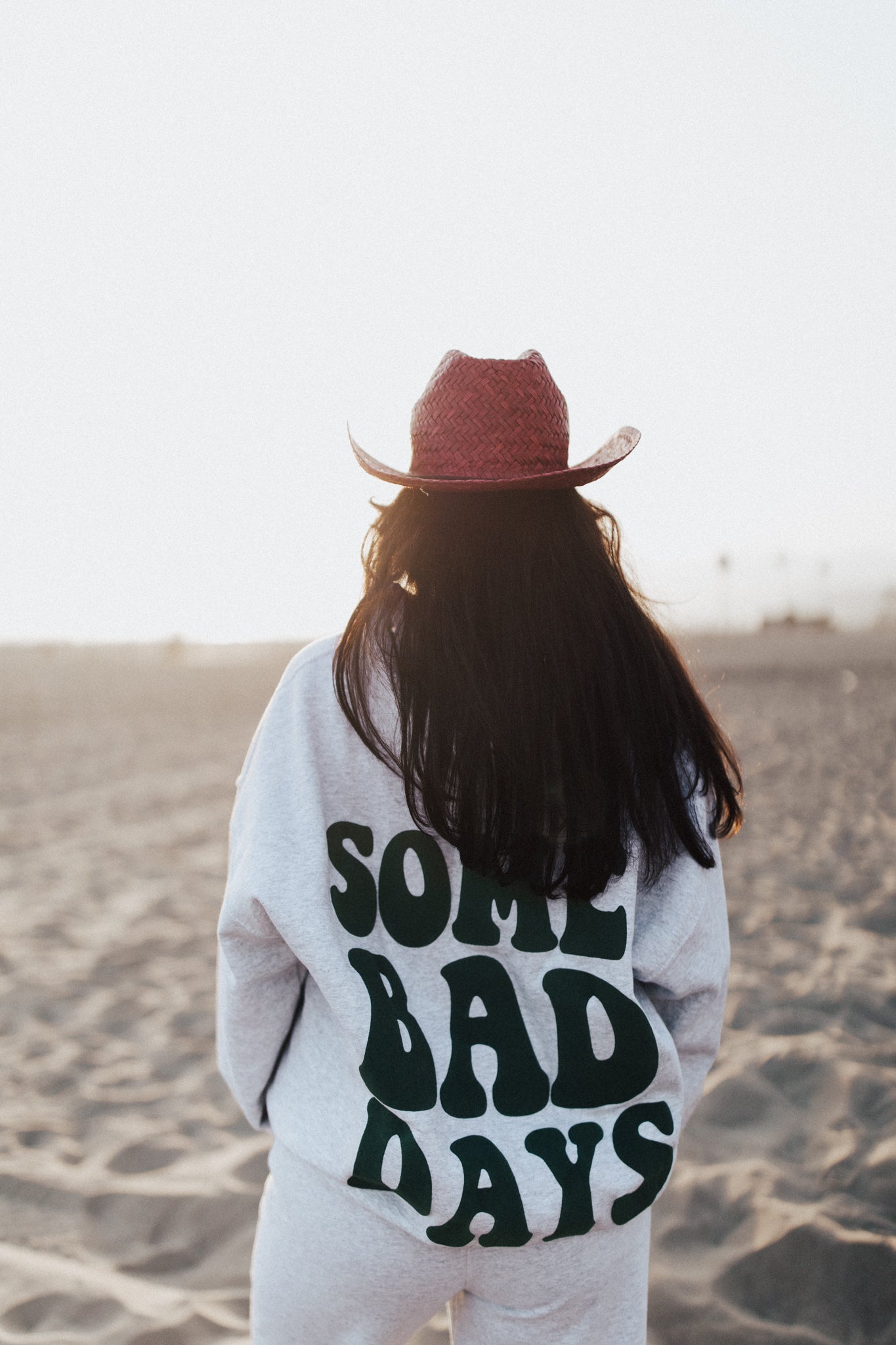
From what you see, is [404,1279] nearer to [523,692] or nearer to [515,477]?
[523,692]

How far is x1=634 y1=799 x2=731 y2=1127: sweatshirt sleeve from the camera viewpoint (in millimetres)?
1142

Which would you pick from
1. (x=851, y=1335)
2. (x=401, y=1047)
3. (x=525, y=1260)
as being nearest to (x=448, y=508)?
(x=401, y=1047)

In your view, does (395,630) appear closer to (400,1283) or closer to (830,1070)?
(400,1283)

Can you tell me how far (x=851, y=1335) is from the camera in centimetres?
187

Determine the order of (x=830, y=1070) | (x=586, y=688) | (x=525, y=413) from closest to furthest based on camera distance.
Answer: (x=586, y=688) < (x=525, y=413) < (x=830, y=1070)

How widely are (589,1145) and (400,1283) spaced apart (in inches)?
11.7

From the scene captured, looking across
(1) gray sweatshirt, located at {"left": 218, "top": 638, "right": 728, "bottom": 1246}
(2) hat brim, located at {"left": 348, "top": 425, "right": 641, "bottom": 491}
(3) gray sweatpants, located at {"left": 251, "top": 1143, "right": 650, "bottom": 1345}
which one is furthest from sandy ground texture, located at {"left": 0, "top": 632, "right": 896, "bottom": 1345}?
(3) gray sweatpants, located at {"left": 251, "top": 1143, "right": 650, "bottom": 1345}

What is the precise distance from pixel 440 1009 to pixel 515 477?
67 cm

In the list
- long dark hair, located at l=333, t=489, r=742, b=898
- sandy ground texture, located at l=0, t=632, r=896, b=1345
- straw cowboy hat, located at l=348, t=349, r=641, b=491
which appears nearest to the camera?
long dark hair, located at l=333, t=489, r=742, b=898

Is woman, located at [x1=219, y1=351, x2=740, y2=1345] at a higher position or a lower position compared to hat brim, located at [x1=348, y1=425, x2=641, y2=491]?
lower

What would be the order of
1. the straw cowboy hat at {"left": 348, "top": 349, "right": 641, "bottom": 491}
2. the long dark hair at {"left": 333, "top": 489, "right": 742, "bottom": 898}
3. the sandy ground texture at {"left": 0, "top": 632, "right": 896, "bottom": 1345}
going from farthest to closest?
1. the sandy ground texture at {"left": 0, "top": 632, "right": 896, "bottom": 1345}
2. the straw cowboy hat at {"left": 348, "top": 349, "right": 641, "bottom": 491}
3. the long dark hair at {"left": 333, "top": 489, "right": 742, "bottom": 898}

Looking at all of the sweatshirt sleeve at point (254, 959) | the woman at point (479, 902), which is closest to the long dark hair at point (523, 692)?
the woman at point (479, 902)

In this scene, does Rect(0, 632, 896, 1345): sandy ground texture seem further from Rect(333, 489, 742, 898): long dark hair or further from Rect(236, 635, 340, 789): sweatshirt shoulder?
Rect(236, 635, 340, 789): sweatshirt shoulder

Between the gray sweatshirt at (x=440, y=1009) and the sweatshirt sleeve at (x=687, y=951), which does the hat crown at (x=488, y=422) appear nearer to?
the gray sweatshirt at (x=440, y=1009)
